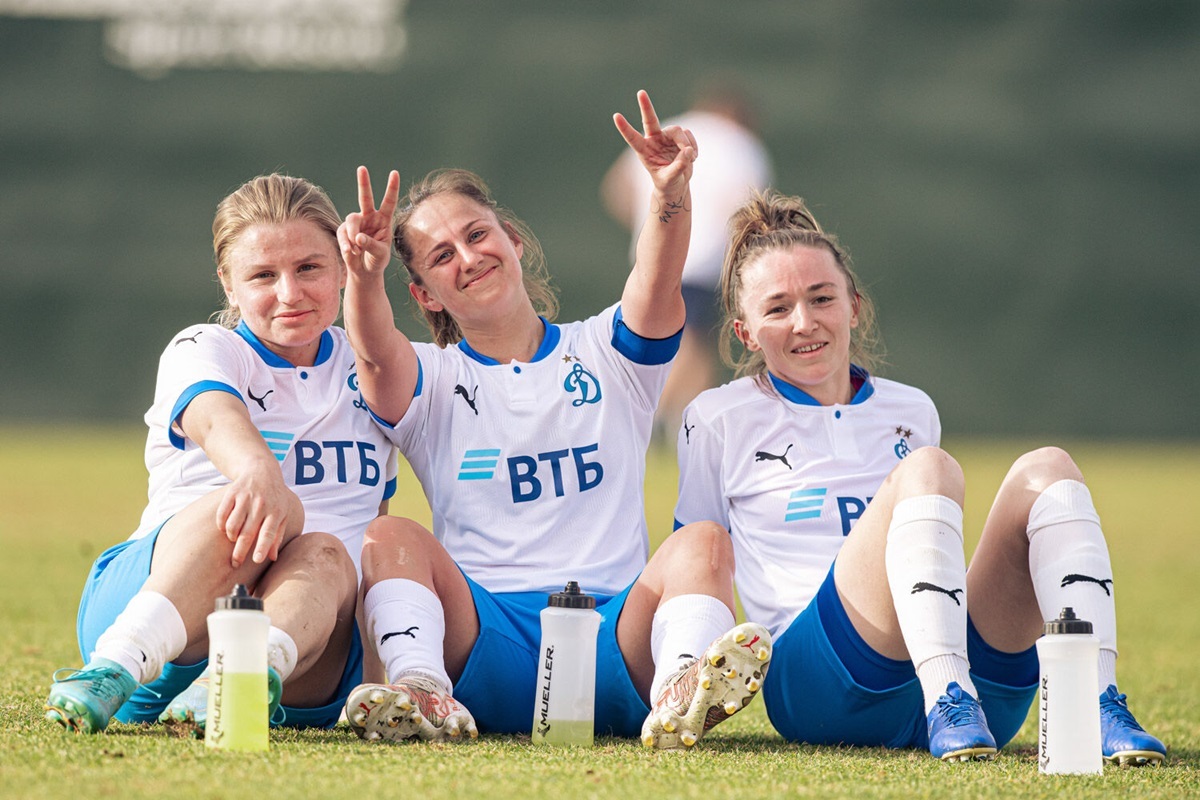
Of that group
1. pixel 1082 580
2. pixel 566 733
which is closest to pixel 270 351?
pixel 566 733

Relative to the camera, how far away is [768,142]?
1061 centimetres

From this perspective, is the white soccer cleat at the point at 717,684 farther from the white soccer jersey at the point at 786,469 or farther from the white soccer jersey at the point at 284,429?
the white soccer jersey at the point at 284,429

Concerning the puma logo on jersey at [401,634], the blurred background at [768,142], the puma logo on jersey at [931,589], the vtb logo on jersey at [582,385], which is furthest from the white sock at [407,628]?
the blurred background at [768,142]

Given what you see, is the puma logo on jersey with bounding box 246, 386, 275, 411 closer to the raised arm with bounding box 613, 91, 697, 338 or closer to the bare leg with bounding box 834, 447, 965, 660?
the raised arm with bounding box 613, 91, 697, 338

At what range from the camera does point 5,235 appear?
1007 cm

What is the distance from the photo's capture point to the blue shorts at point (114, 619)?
8.54 feet

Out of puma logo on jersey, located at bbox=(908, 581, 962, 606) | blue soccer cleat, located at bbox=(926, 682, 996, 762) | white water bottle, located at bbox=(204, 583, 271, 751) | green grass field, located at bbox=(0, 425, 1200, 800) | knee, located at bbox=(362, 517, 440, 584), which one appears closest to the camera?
green grass field, located at bbox=(0, 425, 1200, 800)

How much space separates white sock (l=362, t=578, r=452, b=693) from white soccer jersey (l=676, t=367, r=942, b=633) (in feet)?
2.05

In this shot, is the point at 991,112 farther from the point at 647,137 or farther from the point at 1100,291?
the point at 647,137

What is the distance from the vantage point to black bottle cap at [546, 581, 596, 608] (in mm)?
2592

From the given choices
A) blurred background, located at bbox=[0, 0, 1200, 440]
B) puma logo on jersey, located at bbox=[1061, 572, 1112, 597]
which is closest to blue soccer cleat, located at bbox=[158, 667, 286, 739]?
puma logo on jersey, located at bbox=[1061, 572, 1112, 597]

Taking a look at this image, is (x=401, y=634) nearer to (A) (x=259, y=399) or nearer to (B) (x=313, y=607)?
(B) (x=313, y=607)

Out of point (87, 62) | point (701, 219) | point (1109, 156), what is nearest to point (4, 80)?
point (87, 62)

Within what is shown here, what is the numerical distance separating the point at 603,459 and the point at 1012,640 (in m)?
0.87
